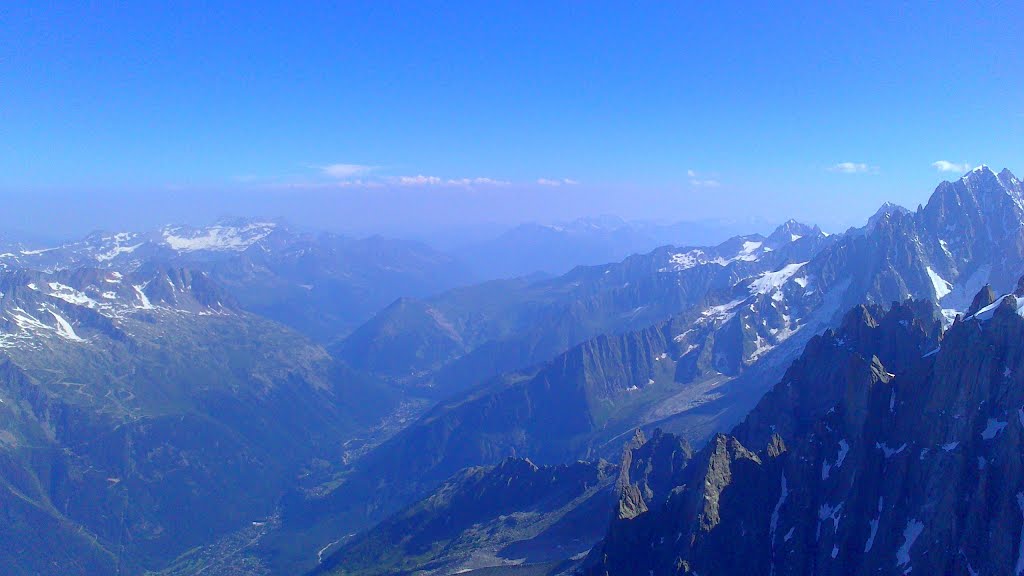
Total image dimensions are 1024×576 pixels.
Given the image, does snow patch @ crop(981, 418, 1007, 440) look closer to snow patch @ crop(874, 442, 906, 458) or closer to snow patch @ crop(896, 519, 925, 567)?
snow patch @ crop(874, 442, 906, 458)

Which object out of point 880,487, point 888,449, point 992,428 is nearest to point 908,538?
point 880,487

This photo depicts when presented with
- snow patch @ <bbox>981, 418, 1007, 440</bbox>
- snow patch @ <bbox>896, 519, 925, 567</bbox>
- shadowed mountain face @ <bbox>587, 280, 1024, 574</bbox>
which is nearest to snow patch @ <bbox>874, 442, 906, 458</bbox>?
shadowed mountain face @ <bbox>587, 280, 1024, 574</bbox>

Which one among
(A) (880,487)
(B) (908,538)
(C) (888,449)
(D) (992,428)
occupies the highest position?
(D) (992,428)

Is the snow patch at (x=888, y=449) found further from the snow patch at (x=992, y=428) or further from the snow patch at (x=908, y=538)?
the snow patch at (x=992, y=428)

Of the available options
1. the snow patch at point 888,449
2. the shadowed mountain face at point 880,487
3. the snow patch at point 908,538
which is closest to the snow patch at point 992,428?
the shadowed mountain face at point 880,487

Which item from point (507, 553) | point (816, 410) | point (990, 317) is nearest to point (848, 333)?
point (816, 410)

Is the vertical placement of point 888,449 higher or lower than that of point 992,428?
lower

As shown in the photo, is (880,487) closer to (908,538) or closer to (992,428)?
(908,538)

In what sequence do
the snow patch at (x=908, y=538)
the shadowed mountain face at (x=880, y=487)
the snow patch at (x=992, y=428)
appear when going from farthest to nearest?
the snow patch at (x=908, y=538) → the snow patch at (x=992, y=428) → the shadowed mountain face at (x=880, y=487)

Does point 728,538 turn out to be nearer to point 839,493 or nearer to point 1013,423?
point 839,493
